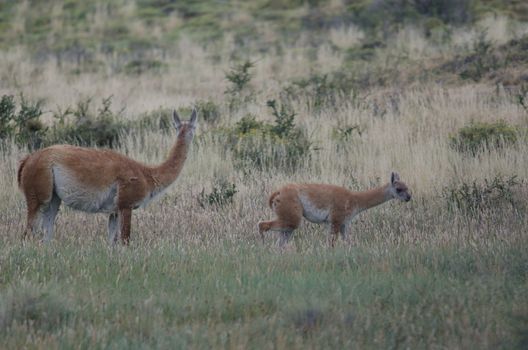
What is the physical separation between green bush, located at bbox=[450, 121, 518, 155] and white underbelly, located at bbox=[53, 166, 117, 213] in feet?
23.3

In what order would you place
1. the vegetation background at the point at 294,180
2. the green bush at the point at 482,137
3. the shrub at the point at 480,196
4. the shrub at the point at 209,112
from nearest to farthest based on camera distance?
the vegetation background at the point at 294,180, the shrub at the point at 480,196, the green bush at the point at 482,137, the shrub at the point at 209,112

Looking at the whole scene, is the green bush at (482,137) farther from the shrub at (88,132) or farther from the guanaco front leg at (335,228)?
the shrub at (88,132)

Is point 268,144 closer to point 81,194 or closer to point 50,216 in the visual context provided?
point 50,216

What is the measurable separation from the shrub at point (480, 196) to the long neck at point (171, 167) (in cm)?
385

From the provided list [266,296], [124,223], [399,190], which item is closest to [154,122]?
[399,190]

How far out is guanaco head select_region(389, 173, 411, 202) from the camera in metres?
11.1

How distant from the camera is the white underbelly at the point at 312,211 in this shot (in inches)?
412

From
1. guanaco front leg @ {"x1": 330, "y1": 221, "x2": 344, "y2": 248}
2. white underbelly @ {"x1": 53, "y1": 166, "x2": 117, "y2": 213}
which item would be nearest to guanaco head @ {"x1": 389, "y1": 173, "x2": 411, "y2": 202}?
guanaco front leg @ {"x1": 330, "y1": 221, "x2": 344, "y2": 248}

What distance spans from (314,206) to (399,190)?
4.28ft

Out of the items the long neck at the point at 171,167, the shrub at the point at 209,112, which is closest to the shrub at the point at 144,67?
the shrub at the point at 209,112

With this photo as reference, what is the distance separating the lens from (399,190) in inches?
439

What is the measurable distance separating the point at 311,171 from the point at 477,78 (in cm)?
832

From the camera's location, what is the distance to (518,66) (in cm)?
2186

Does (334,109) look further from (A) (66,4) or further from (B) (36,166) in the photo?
(A) (66,4)
